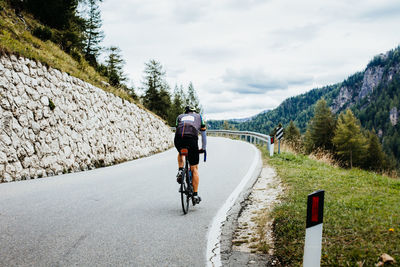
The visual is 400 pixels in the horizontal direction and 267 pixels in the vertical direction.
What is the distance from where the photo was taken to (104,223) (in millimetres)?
5102

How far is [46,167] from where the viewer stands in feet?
33.3

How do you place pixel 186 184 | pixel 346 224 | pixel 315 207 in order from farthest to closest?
pixel 186 184, pixel 346 224, pixel 315 207

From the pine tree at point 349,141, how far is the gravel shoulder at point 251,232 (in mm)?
49763

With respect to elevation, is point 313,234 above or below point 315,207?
below

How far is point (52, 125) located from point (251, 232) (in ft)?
30.1

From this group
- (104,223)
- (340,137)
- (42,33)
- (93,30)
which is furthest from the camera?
(340,137)

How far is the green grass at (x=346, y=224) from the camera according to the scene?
3.55 metres

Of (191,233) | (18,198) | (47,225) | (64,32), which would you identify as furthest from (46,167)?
Result: (64,32)

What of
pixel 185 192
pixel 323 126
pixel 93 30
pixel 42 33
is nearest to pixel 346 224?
pixel 185 192

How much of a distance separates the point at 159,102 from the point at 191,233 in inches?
1963

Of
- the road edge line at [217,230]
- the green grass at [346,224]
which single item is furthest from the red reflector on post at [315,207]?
the road edge line at [217,230]

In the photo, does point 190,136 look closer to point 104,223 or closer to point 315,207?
point 104,223

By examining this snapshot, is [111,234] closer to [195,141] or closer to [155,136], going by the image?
[195,141]

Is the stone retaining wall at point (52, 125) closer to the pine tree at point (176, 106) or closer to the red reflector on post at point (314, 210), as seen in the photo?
the red reflector on post at point (314, 210)
